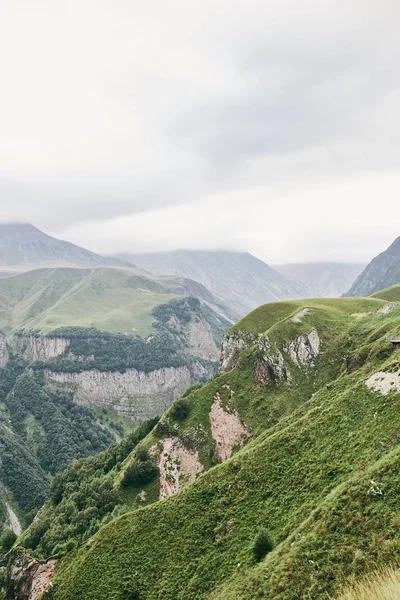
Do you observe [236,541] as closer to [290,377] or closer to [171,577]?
[171,577]

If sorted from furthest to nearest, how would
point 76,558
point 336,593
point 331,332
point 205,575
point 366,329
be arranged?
point 331,332 < point 366,329 < point 76,558 < point 205,575 < point 336,593

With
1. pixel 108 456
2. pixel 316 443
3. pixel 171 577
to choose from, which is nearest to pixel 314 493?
pixel 316 443

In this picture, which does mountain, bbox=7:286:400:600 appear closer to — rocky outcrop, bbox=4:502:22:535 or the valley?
the valley

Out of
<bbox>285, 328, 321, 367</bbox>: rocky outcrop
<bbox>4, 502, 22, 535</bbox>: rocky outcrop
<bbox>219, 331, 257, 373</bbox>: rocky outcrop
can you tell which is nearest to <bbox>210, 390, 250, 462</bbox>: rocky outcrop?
<bbox>285, 328, 321, 367</bbox>: rocky outcrop

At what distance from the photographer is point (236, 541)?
3897cm

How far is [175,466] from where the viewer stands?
269 ft

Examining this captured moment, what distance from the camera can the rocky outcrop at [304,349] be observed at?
3632 inches

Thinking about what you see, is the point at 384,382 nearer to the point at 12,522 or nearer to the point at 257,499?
the point at 257,499

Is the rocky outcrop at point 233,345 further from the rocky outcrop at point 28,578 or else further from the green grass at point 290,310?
the rocky outcrop at point 28,578

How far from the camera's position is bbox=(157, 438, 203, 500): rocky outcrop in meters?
78.3

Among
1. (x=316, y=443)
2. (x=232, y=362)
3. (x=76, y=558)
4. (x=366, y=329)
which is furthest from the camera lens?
(x=232, y=362)

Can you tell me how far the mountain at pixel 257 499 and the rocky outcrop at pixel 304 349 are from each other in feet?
1.24

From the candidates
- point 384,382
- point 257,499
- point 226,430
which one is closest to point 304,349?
point 226,430

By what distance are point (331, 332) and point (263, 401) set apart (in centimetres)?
2721
